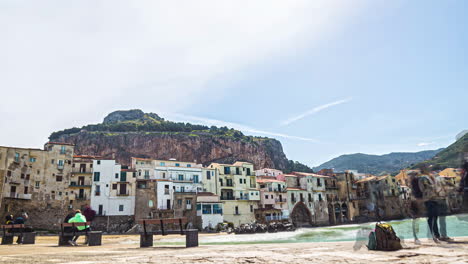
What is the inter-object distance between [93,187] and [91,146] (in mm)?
62829

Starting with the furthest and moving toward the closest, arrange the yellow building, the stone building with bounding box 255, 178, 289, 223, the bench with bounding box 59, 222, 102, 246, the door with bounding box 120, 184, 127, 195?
the stone building with bounding box 255, 178, 289, 223, the yellow building, the door with bounding box 120, 184, 127, 195, the bench with bounding box 59, 222, 102, 246

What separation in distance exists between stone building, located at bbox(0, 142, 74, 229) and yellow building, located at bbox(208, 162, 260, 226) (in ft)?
82.5

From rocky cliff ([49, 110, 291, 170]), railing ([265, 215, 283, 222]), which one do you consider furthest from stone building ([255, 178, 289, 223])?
rocky cliff ([49, 110, 291, 170])

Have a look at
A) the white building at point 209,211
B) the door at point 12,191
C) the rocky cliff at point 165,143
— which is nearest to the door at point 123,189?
the white building at point 209,211

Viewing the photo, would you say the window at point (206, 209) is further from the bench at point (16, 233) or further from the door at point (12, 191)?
the bench at point (16, 233)

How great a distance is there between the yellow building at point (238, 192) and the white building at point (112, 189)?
15197mm

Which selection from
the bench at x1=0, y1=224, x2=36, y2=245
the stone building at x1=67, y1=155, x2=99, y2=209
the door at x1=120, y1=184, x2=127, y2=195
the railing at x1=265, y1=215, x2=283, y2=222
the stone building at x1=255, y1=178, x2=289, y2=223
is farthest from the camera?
the stone building at x1=255, y1=178, x2=289, y2=223

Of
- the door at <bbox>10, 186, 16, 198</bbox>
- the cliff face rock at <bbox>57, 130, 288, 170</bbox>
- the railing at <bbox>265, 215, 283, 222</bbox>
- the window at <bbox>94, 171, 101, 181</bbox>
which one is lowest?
the railing at <bbox>265, 215, 283, 222</bbox>

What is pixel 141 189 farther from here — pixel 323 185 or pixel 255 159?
pixel 255 159

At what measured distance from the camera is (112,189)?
160ft

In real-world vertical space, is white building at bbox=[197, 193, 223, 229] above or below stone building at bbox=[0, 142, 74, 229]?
below

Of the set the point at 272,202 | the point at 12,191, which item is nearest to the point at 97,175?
the point at 12,191

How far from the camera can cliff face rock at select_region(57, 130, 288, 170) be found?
346ft

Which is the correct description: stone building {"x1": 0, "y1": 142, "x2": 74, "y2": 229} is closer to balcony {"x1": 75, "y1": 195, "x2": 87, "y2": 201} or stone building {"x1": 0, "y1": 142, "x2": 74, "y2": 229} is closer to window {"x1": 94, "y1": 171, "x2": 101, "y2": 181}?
balcony {"x1": 75, "y1": 195, "x2": 87, "y2": 201}
